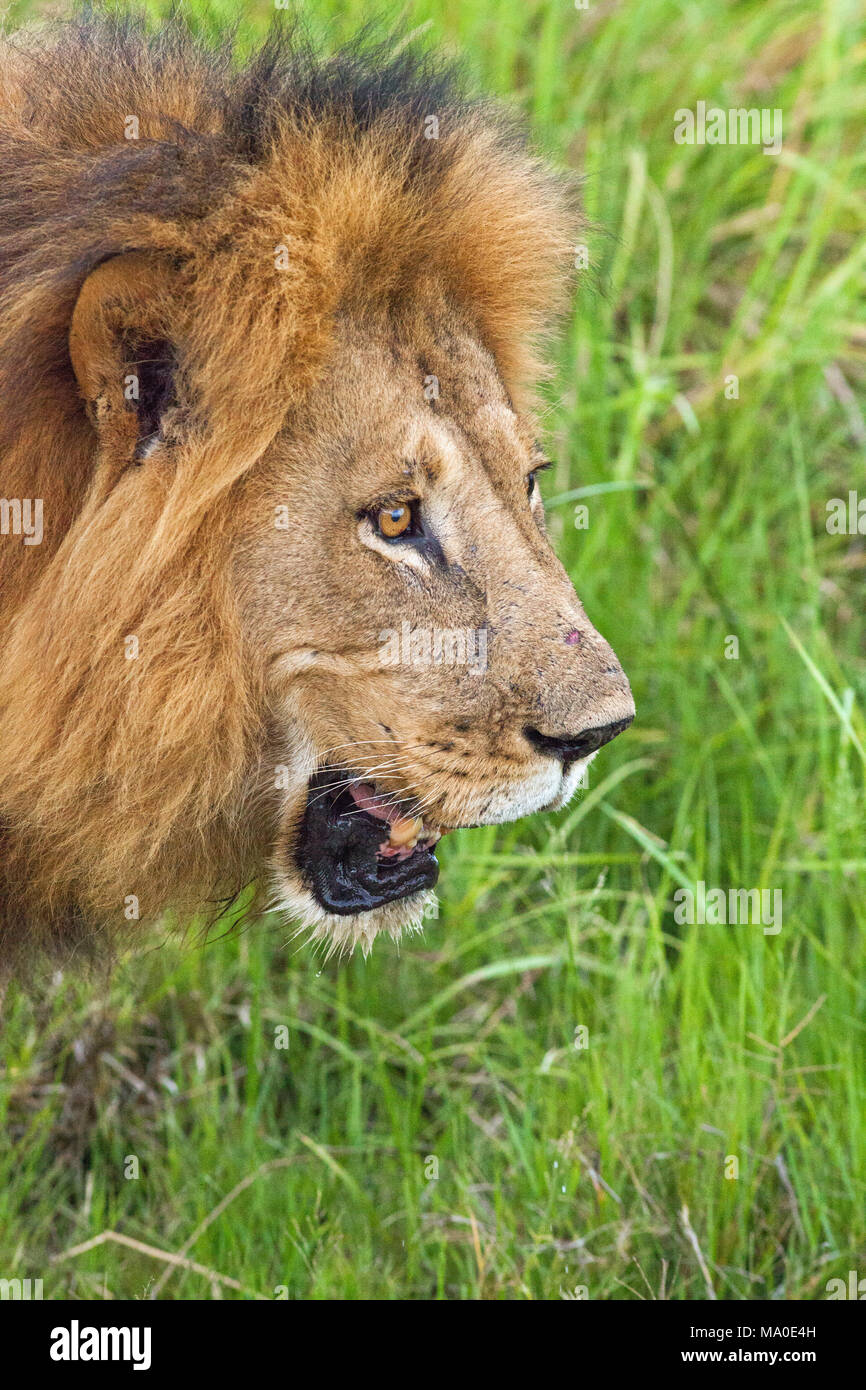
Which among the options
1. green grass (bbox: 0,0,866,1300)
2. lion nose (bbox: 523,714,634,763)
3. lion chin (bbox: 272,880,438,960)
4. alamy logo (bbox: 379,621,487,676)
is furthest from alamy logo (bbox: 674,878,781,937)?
alamy logo (bbox: 379,621,487,676)

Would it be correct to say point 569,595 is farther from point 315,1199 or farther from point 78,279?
point 315,1199

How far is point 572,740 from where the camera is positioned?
228cm

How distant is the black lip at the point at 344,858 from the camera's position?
2.43 metres

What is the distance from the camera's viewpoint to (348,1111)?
378 cm

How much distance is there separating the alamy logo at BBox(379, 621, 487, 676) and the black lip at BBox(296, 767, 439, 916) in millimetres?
240

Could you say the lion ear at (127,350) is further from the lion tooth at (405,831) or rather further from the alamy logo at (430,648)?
the lion tooth at (405,831)

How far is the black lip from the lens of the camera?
2.43 metres

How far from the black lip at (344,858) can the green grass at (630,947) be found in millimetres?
909

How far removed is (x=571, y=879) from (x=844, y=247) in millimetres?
2858

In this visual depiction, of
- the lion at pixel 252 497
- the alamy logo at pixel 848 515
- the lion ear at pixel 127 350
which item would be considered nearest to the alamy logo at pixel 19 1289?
the lion at pixel 252 497

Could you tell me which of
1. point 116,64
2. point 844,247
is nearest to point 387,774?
point 116,64

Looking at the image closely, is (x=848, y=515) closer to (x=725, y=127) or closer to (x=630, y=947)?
(x=725, y=127)

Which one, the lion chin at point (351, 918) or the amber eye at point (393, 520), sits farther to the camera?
the lion chin at point (351, 918)

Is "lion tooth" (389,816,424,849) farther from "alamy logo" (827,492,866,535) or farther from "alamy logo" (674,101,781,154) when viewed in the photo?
"alamy logo" (674,101,781,154)
